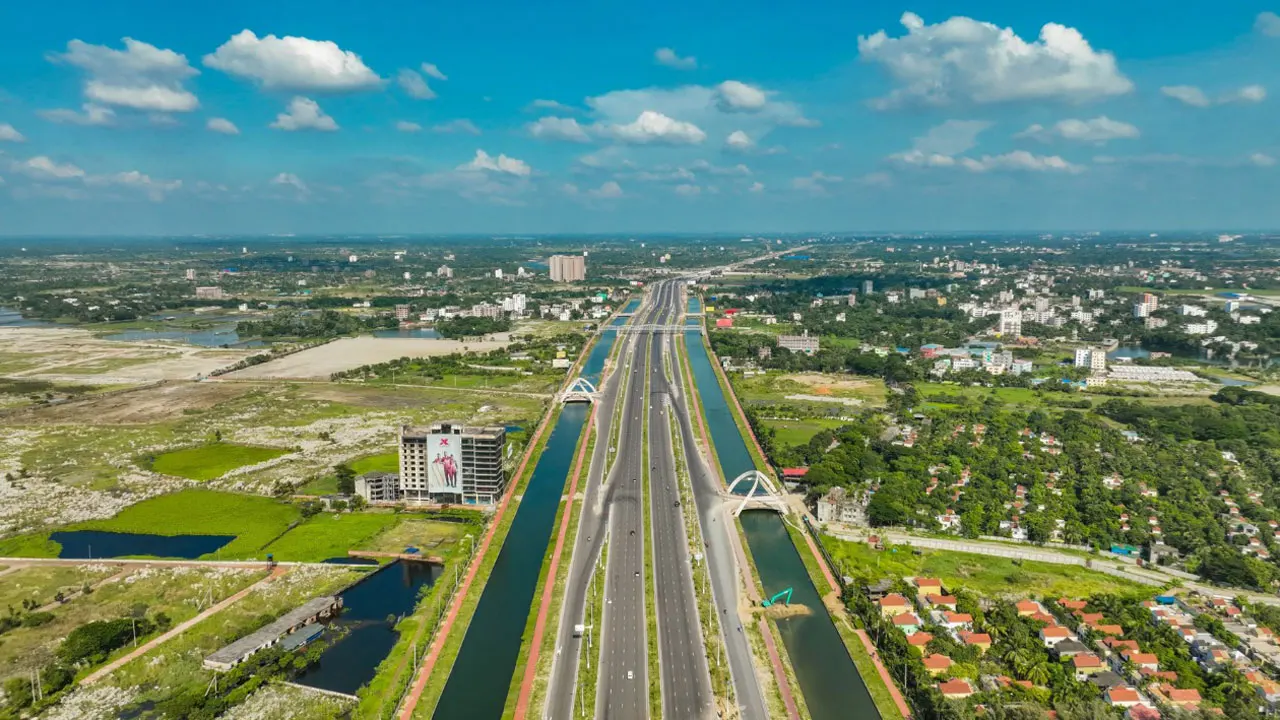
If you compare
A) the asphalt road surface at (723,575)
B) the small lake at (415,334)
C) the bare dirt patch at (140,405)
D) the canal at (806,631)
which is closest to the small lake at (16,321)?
the small lake at (415,334)

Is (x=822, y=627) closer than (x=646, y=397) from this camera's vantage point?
Yes

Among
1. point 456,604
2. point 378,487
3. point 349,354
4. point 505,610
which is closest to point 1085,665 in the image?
point 505,610

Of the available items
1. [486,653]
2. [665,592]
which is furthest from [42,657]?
[665,592]

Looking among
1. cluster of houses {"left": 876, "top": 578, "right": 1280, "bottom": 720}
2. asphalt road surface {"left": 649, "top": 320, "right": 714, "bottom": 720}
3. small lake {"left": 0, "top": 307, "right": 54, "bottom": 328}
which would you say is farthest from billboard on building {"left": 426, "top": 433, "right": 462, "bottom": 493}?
small lake {"left": 0, "top": 307, "right": 54, "bottom": 328}

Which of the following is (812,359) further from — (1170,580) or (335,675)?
(335,675)

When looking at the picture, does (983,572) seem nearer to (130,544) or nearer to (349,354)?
(130,544)

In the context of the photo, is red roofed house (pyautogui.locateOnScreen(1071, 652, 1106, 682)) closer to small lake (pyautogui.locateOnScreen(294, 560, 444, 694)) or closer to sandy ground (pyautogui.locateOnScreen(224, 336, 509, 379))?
small lake (pyautogui.locateOnScreen(294, 560, 444, 694))
